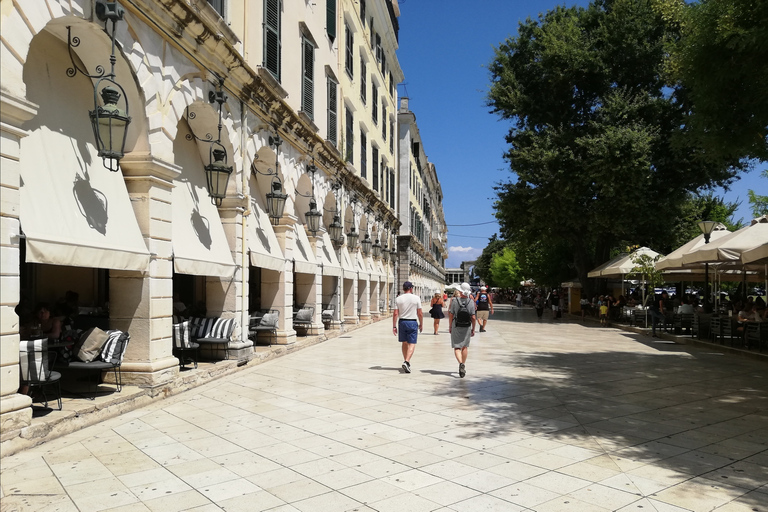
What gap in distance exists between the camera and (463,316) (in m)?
9.94

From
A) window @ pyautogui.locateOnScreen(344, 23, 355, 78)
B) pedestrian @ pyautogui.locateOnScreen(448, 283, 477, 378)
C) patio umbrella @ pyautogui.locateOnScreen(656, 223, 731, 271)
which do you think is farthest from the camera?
window @ pyautogui.locateOnScreen(344, 23, 355, 78)

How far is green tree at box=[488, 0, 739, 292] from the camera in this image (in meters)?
23.8

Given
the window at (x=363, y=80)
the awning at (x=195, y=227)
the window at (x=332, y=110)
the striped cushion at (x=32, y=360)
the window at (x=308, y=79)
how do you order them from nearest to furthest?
the striped cushion at (x=32, y=360)
the awning at (x=195, y=227)
the window at (x=308, y=79)
the window at (x=332, y=110)
the window at (x=363, y=80)

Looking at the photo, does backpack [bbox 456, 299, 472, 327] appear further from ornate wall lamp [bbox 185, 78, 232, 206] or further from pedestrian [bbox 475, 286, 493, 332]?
pedestrian [bbox 475, 286, 493, 332]

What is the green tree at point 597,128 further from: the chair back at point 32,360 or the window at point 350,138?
the chair back at point 32,360

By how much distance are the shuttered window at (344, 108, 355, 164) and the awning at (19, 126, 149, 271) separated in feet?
44.9

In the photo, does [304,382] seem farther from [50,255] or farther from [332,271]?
[332,271]

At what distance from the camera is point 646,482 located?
461 cm

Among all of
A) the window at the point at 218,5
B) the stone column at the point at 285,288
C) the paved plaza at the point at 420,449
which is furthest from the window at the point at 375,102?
the paved plaza at the point at 420,449

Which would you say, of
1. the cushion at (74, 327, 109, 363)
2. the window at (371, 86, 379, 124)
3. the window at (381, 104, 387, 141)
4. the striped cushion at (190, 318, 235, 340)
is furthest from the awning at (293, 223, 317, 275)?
the window at (381, 104, 387, 141)

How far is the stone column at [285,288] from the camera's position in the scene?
45.1 ft

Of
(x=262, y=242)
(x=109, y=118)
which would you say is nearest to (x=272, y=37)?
(x=262, y=242)

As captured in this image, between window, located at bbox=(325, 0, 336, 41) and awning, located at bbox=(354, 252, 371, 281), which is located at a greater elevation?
window, located at bbox=(325, 0, 336, 41)

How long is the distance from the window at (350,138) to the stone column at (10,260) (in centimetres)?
1575
